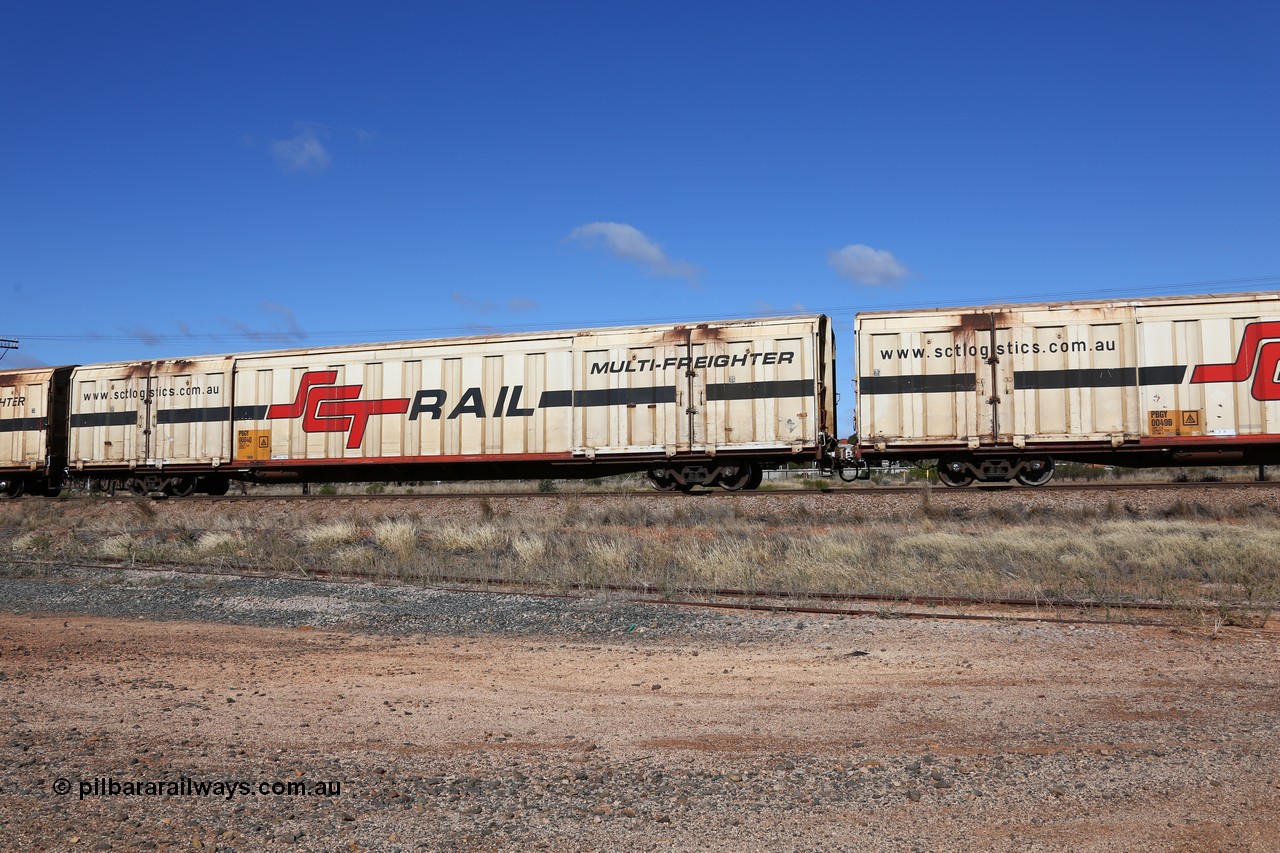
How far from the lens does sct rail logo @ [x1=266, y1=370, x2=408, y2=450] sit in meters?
20.7

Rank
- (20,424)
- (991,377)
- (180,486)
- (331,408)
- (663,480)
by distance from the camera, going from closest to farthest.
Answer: (991,377) < (663,480) < (331,408) < (180,486) < (20,424)

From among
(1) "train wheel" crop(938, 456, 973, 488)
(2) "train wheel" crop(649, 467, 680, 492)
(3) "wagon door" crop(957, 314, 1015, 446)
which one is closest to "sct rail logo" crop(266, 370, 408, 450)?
(2) "train wheel" crop(649, 467, 680, 492)

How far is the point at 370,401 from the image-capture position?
20734 mm

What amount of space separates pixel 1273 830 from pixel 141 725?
576 cm

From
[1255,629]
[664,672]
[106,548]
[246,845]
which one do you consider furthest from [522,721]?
[106,548]

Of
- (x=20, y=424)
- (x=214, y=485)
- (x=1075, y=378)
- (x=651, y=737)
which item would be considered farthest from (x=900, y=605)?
(x=20, y=424)

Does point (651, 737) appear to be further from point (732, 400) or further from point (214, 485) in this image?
point (214, 485)

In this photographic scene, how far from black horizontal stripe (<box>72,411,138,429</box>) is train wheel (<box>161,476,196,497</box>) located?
1.69m

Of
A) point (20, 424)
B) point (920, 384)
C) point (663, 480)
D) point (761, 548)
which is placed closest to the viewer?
point (761, 548)

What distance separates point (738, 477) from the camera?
1916cm

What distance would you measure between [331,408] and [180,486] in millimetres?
5592

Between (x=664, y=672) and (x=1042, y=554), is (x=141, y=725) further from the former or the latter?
(x=1042, y=554)

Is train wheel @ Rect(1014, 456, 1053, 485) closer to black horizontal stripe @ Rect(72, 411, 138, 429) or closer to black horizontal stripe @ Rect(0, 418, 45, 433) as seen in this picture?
black horizontal stripe @ Rect(72, 411, 138, 429)

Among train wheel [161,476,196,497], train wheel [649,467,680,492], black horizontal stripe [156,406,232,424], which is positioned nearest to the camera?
train wheel [649,467,680,492]
